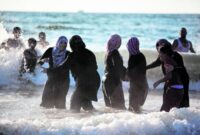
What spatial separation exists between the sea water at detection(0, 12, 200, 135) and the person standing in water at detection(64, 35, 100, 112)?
0.13m

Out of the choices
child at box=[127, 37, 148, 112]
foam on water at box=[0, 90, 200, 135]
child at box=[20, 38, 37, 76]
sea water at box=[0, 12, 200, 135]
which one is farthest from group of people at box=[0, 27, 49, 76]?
foam on water at box=[0, 90, 200, 135]

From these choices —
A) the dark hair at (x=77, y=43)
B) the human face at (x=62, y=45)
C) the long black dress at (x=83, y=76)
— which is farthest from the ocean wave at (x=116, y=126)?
the human face at (x=62, y=45)

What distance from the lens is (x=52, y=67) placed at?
Result: 521 centimetres

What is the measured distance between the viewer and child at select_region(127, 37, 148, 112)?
491cm

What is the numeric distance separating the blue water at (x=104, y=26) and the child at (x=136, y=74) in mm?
4888

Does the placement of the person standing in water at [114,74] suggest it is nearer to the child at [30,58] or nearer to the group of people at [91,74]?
the group of people at [91,74]

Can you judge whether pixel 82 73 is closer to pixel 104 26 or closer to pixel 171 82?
pixel 171 82

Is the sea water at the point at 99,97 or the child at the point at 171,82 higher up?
the child at the point at 171,82

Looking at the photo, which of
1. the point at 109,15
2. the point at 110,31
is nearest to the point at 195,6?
the point at 110,31

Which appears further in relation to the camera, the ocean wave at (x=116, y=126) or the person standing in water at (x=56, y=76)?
the person standing in water at (x=56, y=76)

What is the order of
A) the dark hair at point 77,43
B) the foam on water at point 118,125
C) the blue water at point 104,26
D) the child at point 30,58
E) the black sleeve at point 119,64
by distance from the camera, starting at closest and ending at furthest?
the foam on water at point 118,125 < the dark hair at point 77,43 < the black sleeve at point 119,64 < the child at point 30,58 < the blue water at point 104,26

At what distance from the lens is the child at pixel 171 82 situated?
438cm

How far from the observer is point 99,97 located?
6305 millimetres

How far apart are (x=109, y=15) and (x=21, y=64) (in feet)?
33.8
